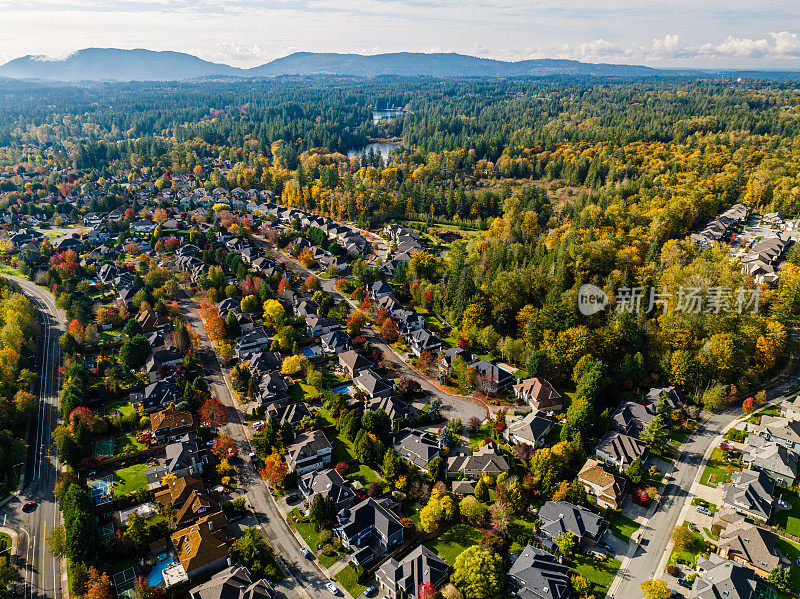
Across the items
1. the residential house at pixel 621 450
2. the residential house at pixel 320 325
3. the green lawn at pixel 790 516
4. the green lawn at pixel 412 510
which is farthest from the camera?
the residential house at pixel 320 325

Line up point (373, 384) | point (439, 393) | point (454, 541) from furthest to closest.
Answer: point (439, 393), point (373, 384), point (454, 541)

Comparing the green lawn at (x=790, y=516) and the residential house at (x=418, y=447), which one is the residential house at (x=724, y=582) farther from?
the residential house at (x=418, y=447)

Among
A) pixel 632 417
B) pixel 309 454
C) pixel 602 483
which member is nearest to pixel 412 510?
pixel 309 454

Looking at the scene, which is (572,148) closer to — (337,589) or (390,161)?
(390,161)

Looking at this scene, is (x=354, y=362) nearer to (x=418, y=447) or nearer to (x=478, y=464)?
(x=418, y=447)

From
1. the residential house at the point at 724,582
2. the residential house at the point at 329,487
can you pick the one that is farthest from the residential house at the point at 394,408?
the residential house at the point at 724,582

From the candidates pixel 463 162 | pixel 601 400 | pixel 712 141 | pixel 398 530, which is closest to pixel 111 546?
pixel 398 530
